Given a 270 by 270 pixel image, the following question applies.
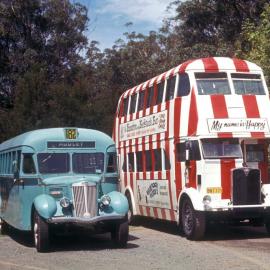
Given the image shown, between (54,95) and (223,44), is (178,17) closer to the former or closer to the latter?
(223,44)

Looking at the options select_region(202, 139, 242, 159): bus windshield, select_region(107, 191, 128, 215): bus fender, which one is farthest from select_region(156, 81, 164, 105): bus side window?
select_region(107, 191, 128, 215): bus fender

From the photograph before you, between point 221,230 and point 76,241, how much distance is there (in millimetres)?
4766

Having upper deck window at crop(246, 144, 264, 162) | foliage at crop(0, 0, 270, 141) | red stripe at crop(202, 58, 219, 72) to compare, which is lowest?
upper deck window at crop(246, 144, 264, 162)

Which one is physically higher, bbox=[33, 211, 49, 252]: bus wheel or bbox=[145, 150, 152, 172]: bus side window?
bbox=[145, 150, 152, 172]: bus side window

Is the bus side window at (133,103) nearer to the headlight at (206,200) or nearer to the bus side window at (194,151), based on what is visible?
the bus side window at (194,151)

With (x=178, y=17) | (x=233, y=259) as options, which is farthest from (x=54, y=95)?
(x=233, y=259)

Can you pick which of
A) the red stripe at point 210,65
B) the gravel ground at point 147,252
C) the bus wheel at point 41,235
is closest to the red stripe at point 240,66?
the red stripe at point 210,65

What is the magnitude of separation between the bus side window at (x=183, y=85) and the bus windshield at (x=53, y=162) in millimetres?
3606

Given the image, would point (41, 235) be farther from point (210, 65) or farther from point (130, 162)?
point (130, 162)

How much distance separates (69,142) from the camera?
14344 millimetres

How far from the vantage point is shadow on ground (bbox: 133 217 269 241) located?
16.0 metres

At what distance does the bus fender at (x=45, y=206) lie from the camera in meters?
12.8

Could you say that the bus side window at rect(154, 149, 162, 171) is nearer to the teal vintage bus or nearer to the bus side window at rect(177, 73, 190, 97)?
the bus side window at rect(177, 73, 190, 97)

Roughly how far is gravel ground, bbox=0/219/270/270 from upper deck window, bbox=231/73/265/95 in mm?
3710
